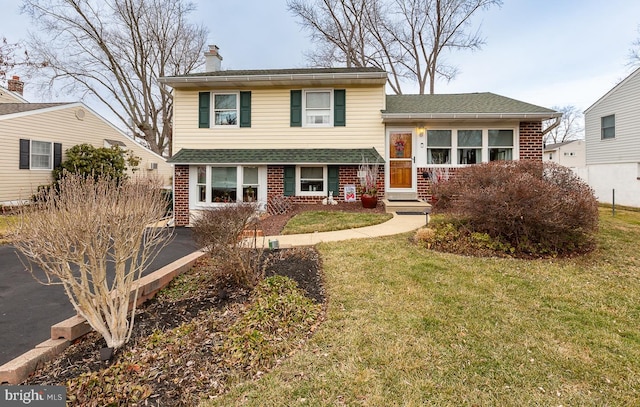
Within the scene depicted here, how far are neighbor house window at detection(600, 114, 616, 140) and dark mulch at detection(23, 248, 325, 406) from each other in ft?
63.6

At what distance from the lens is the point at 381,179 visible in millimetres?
11336

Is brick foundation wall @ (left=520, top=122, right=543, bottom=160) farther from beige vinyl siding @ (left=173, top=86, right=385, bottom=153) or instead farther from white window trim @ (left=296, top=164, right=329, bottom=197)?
white window trim @ (left=296, top=164, right=329, bottom=197)

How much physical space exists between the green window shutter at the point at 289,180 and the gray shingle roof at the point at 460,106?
3895mm

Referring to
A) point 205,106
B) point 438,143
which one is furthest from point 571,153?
point 205,106

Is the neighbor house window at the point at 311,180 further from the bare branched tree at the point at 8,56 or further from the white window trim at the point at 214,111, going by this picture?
the bare branched tree at the point at 8,56

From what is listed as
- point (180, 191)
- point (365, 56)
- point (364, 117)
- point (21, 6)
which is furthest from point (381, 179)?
point (21, 6)

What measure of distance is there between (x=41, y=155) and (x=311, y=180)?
12.3 metres

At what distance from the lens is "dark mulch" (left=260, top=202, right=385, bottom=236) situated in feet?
28.7

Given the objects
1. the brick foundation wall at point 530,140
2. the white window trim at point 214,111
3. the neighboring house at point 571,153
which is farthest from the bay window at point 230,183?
the neighboring house at point 571,153

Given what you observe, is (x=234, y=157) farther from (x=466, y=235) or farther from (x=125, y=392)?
(x=125, y=392)

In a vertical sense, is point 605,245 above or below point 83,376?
above

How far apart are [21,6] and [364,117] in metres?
22.7

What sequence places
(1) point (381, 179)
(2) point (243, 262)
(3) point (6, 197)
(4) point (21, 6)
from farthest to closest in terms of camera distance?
(4) point (21, 6) → (3) point (6, 197) → (1) point (381, 179) → (2) point (243, 262)


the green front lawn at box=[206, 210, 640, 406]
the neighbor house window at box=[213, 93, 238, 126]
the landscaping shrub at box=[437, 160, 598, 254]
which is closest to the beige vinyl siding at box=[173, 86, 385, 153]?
the neighbor house window at box=[213, 93, 238, 126]
